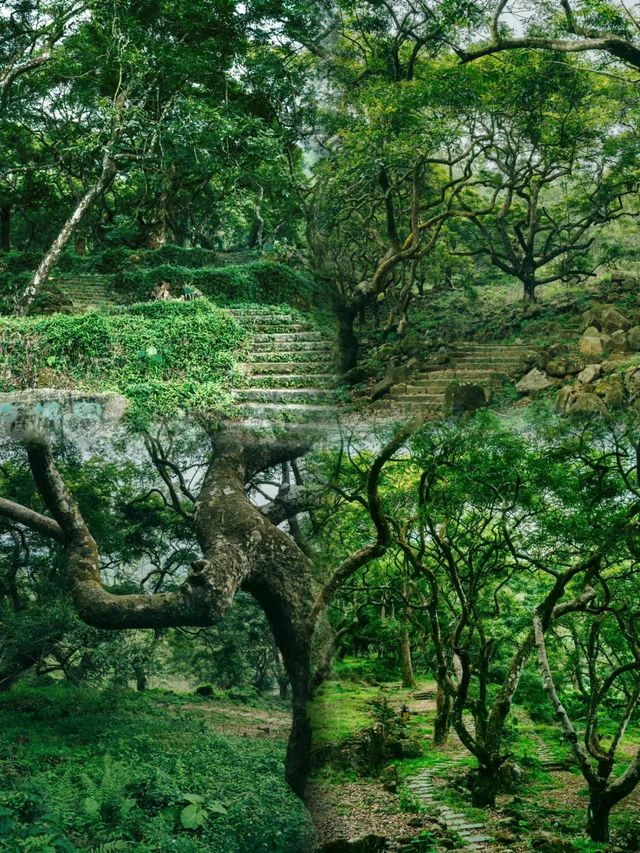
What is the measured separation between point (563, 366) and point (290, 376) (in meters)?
1.74

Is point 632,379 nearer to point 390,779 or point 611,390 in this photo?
point 611,390

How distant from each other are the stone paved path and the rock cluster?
2.29 m

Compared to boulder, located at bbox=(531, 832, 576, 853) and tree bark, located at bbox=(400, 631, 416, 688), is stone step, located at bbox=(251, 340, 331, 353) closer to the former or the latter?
boulder, located at bbox=(531, 832, 576, 853)

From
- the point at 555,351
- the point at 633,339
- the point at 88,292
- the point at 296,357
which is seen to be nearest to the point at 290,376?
the point at 296,357

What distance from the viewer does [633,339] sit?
14.6ft

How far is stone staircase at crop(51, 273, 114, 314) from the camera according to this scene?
6.54 meters

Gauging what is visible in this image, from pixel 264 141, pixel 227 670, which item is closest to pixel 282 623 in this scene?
pixel 227 670

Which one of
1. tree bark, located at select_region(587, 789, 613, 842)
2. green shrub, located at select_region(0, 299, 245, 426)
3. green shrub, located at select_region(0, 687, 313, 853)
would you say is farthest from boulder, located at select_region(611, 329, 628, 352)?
green shrub, located at select_region(0, 687, 313, 853)

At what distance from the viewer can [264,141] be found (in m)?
3.48

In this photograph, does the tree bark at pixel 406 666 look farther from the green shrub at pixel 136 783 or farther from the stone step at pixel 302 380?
the stone step at pixel 302 380

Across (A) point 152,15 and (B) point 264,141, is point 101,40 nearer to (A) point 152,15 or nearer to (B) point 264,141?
(A) point 152,15

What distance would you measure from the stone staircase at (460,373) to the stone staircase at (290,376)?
0.48 meters

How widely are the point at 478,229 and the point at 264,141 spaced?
2.40 m

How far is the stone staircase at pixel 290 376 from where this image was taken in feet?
11.2
